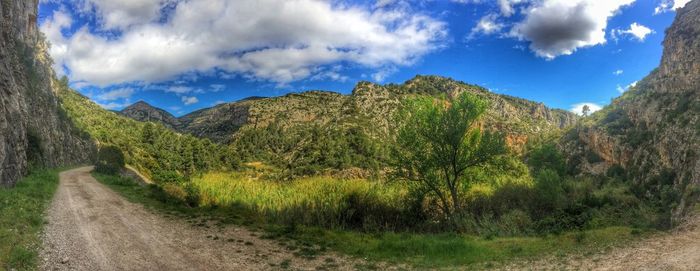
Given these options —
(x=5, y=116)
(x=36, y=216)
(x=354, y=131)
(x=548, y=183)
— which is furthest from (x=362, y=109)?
(x=36, y=216)

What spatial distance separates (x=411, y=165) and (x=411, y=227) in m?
5.20

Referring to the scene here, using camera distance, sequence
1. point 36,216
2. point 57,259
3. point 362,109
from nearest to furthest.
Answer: point 57,259
point 36,216
point 362,109

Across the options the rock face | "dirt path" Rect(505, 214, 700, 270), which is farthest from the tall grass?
the rock face

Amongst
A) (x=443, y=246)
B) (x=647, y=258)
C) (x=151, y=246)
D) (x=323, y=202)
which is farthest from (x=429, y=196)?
(x=151, y=246)

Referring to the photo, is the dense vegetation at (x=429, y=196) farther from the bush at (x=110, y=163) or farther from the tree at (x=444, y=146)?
the bush at (x=110, y=163)

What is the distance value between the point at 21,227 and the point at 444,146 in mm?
25011

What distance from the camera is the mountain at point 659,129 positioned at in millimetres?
76125

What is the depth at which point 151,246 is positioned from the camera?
14.1m

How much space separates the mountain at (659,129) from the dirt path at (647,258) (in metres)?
61.1

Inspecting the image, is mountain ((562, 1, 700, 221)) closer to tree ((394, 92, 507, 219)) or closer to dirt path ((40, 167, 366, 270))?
tree ((394, 92, 507, 219))

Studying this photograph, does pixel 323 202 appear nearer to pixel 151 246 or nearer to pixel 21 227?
pixel 151 246

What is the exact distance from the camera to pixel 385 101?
A: 13900 cm

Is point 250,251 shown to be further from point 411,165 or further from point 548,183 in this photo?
point 548,183

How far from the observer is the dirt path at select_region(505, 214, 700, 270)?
1078cm
